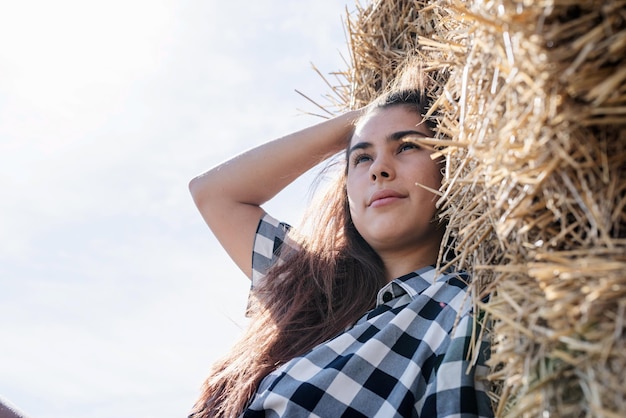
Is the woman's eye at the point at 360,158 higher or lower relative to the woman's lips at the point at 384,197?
higher

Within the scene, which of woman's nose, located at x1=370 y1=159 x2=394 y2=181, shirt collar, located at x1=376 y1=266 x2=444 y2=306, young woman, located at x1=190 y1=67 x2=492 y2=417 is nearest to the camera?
young woman, located at x1=190 y1=67 x2=492 y2=417

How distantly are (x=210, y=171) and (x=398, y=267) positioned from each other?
2.25ft

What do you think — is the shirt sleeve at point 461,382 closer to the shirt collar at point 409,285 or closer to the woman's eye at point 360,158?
the shirt collar at point 409,285

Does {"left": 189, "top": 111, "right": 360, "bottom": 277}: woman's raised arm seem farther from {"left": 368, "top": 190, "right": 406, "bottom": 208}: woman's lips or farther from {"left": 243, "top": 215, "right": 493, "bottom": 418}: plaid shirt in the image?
{"left": 243, "top": 215, "right": 493, "bottom": 418}: plaid shirt

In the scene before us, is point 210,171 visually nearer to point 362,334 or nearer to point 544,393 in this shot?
point 362,334

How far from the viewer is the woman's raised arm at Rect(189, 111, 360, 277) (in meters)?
2.09

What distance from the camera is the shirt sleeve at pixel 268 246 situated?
2.04 meters

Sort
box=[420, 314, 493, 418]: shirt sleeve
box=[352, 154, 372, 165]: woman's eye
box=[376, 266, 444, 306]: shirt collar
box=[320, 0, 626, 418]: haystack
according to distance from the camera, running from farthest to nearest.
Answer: box=[352, 154, 372, 165]: woman's eye → box=[376, 266, 444, 306]: shirt collar → box=[420, 314, 493, 418]: shirt sleeve → box=[320, 0, 626, 418]: haystack

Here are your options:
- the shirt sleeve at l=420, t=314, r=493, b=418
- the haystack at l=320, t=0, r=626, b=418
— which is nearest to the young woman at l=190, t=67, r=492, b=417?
the shirt sleeve at l=420, t=314, r=493, b=418

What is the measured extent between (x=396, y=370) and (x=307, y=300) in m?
0.46

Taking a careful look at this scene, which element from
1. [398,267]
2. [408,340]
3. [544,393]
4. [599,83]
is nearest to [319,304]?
[398,267]

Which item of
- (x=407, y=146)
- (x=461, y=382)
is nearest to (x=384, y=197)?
(x=407, y=146)

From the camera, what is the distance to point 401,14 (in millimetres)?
2158

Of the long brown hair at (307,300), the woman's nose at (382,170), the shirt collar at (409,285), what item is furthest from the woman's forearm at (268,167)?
the shirt collar at (409,285)
